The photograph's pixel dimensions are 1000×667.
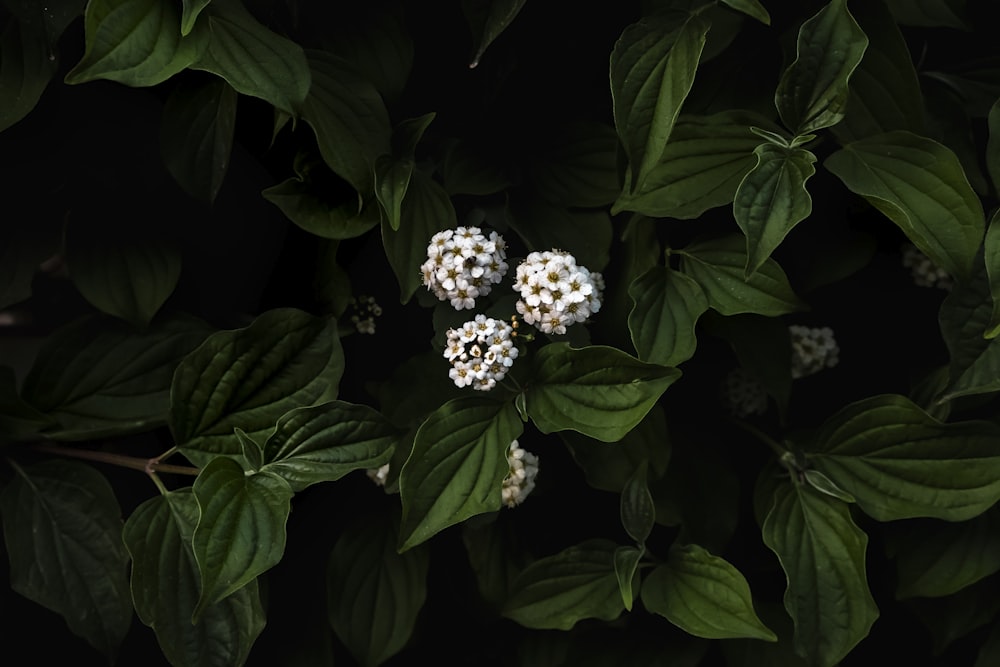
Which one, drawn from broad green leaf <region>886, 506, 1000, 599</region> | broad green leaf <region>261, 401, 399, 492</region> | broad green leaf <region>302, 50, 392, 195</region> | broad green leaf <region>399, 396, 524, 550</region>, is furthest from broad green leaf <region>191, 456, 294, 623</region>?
broad green leaf <region>886, 506, 1000, 599</region>

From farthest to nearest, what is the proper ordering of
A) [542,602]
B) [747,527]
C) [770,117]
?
1. [747,527]
2. [542,602]
3. [770,117]

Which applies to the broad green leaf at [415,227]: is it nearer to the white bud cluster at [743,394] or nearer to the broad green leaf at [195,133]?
the broad green leaf at [195,133]

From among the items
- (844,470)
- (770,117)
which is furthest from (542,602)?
(770,117)

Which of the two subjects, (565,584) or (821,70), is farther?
(565,584)

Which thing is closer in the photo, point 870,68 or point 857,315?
point 870,68

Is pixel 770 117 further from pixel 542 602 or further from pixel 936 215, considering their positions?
pixel 542 602

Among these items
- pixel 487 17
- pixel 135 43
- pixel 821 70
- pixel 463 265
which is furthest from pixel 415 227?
pixel 821 70

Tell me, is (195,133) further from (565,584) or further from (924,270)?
(924,270)
